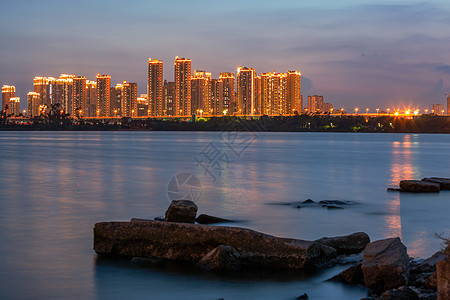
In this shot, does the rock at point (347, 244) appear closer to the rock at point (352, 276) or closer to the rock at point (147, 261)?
the rock at point (352, 276)

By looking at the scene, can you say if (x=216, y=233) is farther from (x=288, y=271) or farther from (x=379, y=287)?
(x=379, y=287)

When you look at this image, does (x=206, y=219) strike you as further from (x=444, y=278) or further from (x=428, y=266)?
(x=444, y=278)

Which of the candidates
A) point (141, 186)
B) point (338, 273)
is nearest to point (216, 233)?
point (338, 273)

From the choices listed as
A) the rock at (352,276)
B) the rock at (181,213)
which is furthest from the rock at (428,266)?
the rock at (181,213)

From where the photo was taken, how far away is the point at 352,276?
8023 mm

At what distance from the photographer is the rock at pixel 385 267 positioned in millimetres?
7238

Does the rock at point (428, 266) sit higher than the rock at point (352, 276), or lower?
higher

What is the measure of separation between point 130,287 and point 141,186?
15175mm

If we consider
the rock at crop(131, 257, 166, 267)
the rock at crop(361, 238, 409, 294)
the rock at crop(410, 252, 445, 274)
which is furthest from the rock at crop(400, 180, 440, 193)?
the rock at crop(131, 257, 166, 267)

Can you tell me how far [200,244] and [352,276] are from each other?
93.4 inches

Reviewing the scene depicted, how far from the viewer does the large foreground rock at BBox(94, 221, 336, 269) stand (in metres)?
8.69

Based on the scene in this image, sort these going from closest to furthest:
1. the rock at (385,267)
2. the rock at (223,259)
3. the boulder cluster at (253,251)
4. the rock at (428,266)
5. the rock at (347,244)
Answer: the rock at (385,267)
the boulder cluster at (253,251)
the rock at (428,266)
the rock at (223,259)
the rock at (347,244)

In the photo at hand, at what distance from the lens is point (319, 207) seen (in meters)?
16.0

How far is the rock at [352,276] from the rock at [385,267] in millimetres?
454
